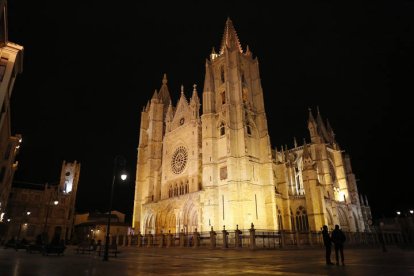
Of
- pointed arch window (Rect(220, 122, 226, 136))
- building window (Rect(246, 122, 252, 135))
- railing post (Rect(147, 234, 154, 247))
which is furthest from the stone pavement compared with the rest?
building window (Rect(246, 122, 252, 135))

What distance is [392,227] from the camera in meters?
53.3

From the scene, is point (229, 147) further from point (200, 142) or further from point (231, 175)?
point (200, 142)

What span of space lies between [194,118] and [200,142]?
3.66m

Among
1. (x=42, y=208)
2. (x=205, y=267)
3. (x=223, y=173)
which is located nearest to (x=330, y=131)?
(x=223, y=173)

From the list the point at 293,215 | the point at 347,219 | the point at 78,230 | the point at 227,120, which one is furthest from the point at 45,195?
the point at 347,219

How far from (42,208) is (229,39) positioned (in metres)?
48.5

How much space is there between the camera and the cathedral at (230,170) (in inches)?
1228

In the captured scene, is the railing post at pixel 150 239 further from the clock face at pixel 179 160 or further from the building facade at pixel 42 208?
the building facade at pixel 42 208

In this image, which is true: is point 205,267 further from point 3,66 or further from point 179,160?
point 179,160

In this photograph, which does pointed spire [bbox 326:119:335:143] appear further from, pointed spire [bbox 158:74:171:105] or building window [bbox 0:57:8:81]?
building window [bbox 0:57:8:81]

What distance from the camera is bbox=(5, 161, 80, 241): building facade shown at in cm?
5175

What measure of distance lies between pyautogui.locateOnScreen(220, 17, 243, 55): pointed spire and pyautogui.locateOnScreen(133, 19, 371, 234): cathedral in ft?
0.51

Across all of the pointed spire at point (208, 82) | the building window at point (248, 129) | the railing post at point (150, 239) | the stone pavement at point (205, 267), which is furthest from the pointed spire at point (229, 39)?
the stone pavement at point (205, 267)

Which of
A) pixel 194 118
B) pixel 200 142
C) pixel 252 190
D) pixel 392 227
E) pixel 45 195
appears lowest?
pixel 392 227
